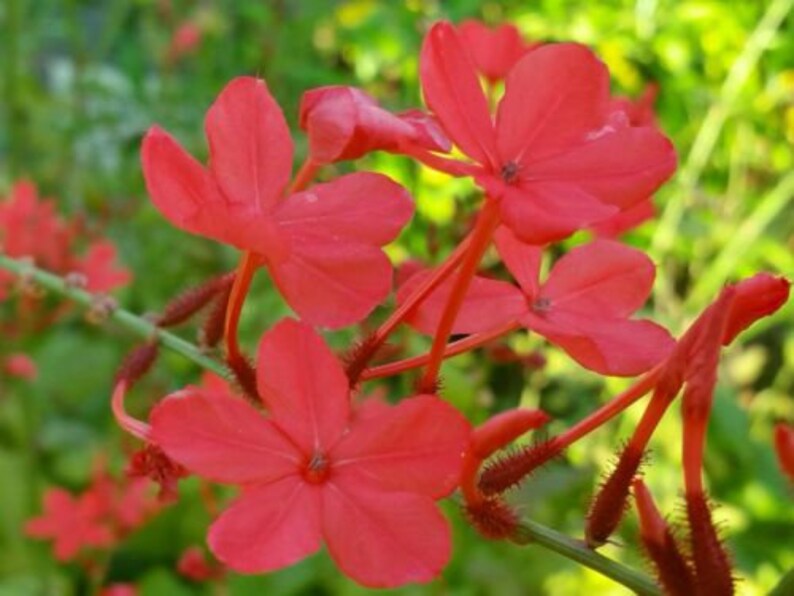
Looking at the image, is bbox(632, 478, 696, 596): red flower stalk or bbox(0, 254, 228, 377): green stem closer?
bbox(632, 478, 696, 596): red flower stalk

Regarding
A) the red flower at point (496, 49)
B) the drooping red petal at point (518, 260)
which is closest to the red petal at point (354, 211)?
the drooping red petal at point (518, 260)

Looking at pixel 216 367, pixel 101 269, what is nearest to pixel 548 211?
pixel 216 367

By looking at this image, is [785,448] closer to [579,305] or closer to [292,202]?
[579,305]

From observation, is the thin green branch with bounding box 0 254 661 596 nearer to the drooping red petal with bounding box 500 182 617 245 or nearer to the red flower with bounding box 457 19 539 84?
the drooping red petal with bounding box 500 182 617 245

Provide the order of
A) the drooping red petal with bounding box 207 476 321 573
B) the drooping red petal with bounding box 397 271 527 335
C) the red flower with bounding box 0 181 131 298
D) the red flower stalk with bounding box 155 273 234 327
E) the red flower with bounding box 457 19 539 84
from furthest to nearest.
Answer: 1. the red flower with bounding box 0 181 131 298
2. the red flower with bounding box 457 19 539 84
3. the red flower stalk with bounding box 155 273 234 327
4. the drooping red petal with bounding box 397 271 527 335
5. the drooping red petal with bounding box 207 476 321 573

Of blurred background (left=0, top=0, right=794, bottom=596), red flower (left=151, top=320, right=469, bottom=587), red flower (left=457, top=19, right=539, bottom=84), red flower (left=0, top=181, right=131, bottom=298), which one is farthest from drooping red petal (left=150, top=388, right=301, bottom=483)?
red flower (left=0, top=181, right=131, bottom=298)

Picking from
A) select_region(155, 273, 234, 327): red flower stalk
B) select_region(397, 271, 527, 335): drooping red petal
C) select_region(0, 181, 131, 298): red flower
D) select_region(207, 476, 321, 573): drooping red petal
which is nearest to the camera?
select_region(207, 476, 321, 573): drooping red petal
